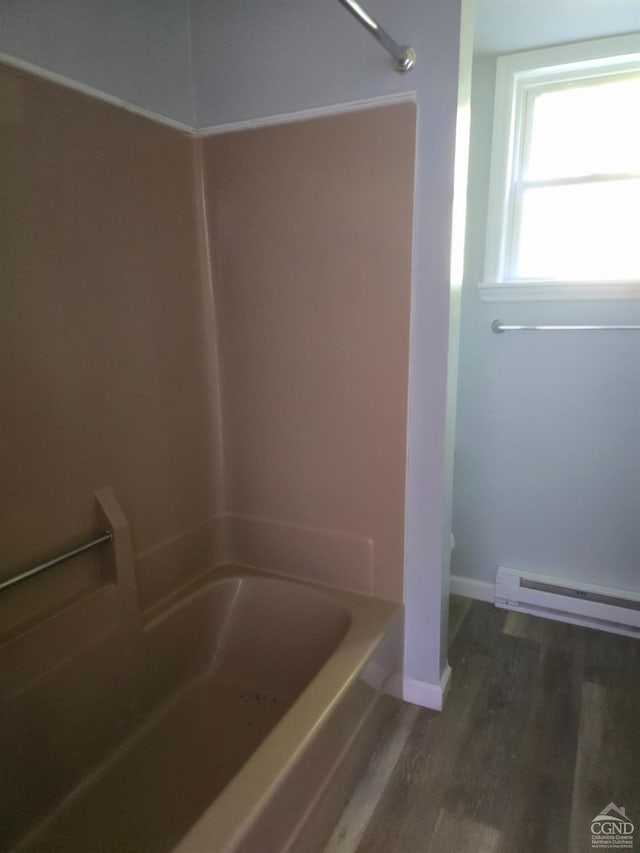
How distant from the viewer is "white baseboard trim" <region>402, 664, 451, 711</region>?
1.73 metres

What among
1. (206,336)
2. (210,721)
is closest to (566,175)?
(206,336)

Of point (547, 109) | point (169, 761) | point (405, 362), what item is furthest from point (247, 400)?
point (547, 109)

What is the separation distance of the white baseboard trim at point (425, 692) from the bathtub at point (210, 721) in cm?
8

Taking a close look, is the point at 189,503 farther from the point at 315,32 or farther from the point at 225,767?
the point at 315,32

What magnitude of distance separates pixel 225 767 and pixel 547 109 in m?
2.47

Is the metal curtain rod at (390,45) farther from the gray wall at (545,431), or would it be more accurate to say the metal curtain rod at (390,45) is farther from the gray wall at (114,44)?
the gray wall at (545,431)

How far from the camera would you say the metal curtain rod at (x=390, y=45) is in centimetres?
114

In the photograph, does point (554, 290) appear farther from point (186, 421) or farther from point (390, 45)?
point (186, 421)

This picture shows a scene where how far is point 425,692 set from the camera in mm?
1740

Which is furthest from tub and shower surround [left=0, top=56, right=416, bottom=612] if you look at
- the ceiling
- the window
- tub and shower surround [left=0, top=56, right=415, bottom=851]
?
the window

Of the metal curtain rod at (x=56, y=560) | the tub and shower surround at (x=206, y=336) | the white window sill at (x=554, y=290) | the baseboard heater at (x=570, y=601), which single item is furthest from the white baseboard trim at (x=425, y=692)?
the white window sill at (x=554, y=290)

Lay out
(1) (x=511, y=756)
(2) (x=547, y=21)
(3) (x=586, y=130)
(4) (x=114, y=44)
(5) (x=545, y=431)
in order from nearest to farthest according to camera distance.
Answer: (4) (x=114, y=44)
(1) (x=511, y=756)
(2) (x=547, y=21)
(3) (x=586, y=130)
(5) (x=545, y=431)

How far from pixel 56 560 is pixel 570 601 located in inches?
74.6

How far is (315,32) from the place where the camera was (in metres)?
1.50
